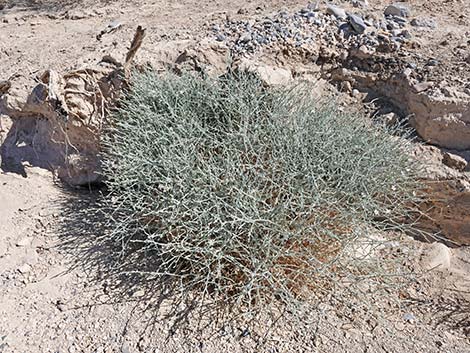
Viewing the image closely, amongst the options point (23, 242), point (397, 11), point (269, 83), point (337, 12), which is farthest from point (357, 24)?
point (23, 242)

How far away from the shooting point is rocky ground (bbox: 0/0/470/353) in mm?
1975

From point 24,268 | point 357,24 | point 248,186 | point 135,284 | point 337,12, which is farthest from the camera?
point 337,12

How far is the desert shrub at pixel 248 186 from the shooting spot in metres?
1.97

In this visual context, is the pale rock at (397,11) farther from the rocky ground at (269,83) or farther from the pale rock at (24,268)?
the pale rock at (24,268)

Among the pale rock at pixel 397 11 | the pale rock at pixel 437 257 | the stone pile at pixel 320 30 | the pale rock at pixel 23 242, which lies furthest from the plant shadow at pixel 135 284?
the pale rock at pixel 397 11

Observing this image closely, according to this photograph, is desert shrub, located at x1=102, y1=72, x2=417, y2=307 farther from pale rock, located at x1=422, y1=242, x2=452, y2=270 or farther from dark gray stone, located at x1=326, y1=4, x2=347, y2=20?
dark gray stone, located at x1=326, y1=4, x2=347, y2=20

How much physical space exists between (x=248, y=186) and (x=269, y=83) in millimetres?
865

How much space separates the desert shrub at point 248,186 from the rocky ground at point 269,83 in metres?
0.21

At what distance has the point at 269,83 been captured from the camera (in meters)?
2.69

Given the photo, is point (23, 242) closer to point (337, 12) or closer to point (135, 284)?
point (135, 284)

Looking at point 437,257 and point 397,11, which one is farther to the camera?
point 397,11

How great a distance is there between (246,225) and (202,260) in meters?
0.25

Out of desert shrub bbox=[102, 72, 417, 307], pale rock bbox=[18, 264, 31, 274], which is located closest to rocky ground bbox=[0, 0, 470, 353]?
pale rock bbox=[18, 264, 31, 274]

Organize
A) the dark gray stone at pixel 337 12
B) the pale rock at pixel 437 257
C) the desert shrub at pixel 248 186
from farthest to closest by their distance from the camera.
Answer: the dark gray stone at pixel 337 12 < the pale rock at pixel 437 257 < the desert shrub at pixel 248 186
